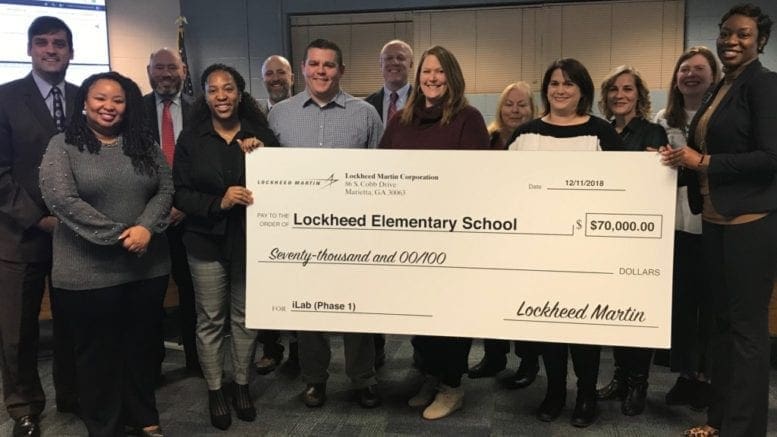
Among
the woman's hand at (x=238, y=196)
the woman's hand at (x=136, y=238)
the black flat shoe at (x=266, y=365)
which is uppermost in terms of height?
the woman's hand at (x=238, y=196)

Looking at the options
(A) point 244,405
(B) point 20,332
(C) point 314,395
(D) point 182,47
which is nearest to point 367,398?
(C) point 314,395

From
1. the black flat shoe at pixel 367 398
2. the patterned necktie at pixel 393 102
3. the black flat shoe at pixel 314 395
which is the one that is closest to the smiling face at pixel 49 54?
the patterned necktie at pixel 393 102

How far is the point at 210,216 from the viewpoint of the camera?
2312 millimetres

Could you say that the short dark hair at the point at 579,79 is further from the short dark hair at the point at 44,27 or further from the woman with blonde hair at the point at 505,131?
the short dark hair at the point at 44,27

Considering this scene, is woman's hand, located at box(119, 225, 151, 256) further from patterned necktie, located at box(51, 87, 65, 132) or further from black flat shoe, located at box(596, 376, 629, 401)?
black flat shoe, located at box(596, 376, 629, 401)

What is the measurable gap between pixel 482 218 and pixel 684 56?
1428 millimetres

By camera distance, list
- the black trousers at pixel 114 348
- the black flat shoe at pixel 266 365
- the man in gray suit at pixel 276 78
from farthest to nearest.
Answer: the man in gray suit at pixel 276 78, the black flat shoe at pixel 266 365, the black trousers at pixel 114 348

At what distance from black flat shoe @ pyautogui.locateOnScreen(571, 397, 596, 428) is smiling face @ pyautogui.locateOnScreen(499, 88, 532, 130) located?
1.48 m

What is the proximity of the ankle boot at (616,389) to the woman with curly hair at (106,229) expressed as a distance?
2.13 metres

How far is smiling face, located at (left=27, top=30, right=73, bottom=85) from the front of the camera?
249 centimetres

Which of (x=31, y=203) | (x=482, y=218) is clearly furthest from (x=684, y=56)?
(x=31, y=203)

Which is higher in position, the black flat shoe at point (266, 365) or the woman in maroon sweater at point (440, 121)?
the woman in maroon sweater at point (440, 121)

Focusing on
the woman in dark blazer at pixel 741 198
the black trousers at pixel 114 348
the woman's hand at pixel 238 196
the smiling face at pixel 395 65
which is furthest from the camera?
the smiling face at pixel 395 65

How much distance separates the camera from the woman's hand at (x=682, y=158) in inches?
79.0
